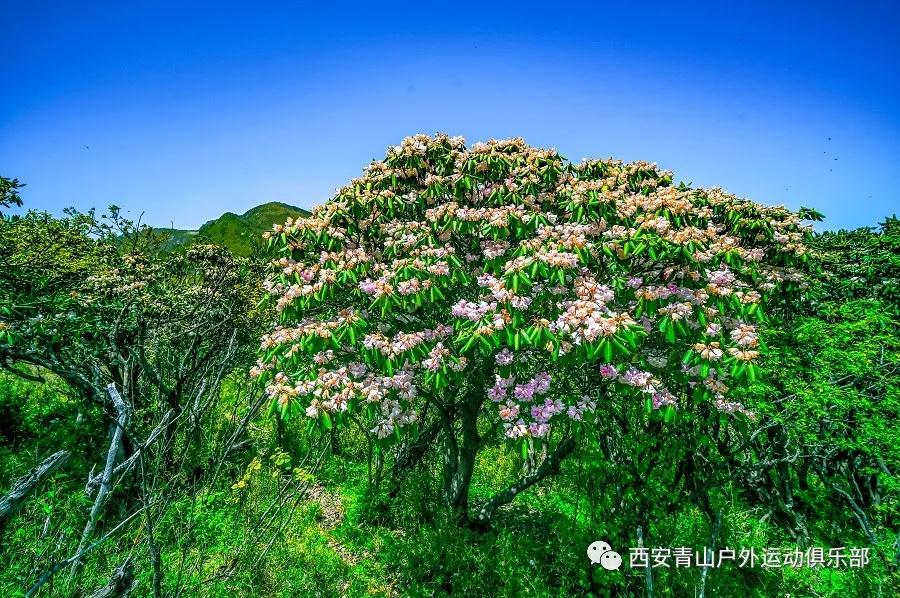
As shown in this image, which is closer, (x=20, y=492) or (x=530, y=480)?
(x=20, y=492)

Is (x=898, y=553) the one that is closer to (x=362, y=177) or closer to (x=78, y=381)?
(x=362, y=177)

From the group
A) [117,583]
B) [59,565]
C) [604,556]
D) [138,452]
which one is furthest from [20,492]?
[604,556]

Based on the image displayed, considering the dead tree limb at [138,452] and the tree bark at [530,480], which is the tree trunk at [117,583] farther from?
the tree bark at [530,480]

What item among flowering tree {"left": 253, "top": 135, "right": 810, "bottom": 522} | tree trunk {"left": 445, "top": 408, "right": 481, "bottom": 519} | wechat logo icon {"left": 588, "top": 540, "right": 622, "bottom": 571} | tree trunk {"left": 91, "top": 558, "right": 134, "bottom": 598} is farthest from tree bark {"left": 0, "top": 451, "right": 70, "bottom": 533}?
wechat logo icon {"left": 588, "top": 540, "right": 622, "bottom": 571}

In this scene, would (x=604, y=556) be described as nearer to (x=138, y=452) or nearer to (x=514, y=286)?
(x=514, y=286)

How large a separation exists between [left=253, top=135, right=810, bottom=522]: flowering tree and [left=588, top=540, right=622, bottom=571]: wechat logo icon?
1.25 metres

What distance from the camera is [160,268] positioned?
8.54m

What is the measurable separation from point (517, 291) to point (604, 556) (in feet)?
11.0

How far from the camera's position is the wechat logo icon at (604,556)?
5.03m

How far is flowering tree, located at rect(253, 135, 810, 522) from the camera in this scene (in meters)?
4.07

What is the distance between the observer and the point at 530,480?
6320 mm

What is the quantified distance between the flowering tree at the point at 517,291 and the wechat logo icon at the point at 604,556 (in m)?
1.25

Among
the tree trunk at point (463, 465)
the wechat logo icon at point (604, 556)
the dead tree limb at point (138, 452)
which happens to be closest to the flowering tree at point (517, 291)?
the tree trunk at point (463, 465)

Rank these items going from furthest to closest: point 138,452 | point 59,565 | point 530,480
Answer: point 530,480
point 138,452
point 59,565
